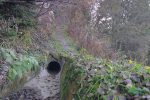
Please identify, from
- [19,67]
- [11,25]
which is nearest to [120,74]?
[19,67]

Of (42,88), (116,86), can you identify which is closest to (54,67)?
(42,88)

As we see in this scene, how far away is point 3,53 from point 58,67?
15.8ft

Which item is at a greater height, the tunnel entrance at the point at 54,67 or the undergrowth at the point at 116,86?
the undergrowth at the point at 116,86

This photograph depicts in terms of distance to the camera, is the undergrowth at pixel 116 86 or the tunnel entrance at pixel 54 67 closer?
the undergrowth at pixel 116 86

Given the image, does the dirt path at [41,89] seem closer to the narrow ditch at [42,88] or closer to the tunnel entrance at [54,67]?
the narrow ditch at [42,88]

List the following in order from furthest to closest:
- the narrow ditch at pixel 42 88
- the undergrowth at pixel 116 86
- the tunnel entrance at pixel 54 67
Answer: the tunnel entrance at pixel 54 67 < the narrow ditch at pixel 42 88 < the undergrowth at pixel 116 86

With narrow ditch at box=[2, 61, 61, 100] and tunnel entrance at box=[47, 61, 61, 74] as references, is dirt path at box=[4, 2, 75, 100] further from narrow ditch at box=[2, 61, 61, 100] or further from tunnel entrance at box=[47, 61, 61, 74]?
tunnel entrance at box=[47, 61, 61, 74]

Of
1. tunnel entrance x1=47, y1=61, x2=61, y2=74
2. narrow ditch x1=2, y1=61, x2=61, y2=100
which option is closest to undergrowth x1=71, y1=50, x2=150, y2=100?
narrow ditch x1=2, y1=61, x2=61, y2=100

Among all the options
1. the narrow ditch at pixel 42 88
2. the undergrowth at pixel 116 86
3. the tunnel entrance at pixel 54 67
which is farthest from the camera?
the tunnel entrance at pixel 54 67

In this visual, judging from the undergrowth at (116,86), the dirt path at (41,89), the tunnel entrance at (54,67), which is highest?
the undergrowth at (116,86)

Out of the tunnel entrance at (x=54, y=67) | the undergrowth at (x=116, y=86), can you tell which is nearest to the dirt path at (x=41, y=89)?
the tunnel entrance at (x=54, y=67)

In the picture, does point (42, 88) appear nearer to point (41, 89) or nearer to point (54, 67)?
point (41, 89)

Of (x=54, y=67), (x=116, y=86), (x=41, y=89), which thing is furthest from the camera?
(x=54, y=67)

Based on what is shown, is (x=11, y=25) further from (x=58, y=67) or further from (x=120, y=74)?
(x=120, y=74)
